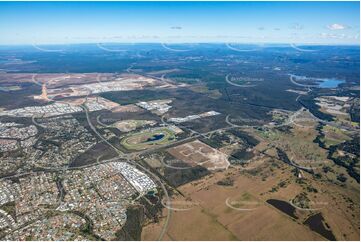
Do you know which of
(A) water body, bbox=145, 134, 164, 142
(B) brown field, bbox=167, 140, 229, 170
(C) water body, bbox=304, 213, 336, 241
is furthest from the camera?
(A) water body, bbox=145, 134, 164, 142

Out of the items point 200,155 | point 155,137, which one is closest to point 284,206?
point 200,155

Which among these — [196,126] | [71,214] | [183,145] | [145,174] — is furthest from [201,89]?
[71,214]

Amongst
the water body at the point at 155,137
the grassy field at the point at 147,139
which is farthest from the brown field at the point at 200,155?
the water body at the point at 155,137

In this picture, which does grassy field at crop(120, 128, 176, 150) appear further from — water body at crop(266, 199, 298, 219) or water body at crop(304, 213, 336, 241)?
water body at crop(304, 213, 336, 241)

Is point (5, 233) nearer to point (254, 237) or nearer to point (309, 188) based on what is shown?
point (254, 237)

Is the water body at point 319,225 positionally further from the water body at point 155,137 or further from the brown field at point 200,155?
the water body at point 155,137

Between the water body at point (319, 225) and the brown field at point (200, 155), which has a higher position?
the water body at point (319, 225)

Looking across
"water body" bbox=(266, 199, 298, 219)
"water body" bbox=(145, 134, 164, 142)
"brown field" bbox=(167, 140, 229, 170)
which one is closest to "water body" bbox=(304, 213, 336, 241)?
"water body" bbox=(266, 199, 298, 219)
